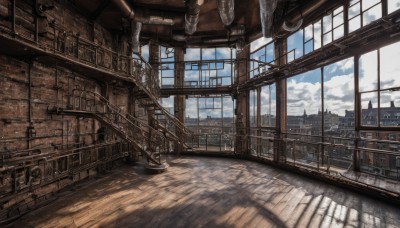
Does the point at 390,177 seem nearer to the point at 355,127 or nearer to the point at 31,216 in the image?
the point at 355,127

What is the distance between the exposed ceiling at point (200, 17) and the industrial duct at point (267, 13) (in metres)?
0.03

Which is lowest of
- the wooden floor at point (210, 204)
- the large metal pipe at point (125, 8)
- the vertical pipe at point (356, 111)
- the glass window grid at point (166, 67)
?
the wooden floor at point (210, 204)

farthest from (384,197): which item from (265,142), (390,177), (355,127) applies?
(265,142)

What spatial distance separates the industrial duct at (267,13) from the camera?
5.35m

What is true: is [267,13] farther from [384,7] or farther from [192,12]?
[384,7]

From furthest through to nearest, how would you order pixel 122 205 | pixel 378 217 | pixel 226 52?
pixel 226 52 → pixel 122 205 → pixel 378 217

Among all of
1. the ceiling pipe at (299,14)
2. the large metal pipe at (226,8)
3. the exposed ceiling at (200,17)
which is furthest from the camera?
the exposed ceiling at (200,17)

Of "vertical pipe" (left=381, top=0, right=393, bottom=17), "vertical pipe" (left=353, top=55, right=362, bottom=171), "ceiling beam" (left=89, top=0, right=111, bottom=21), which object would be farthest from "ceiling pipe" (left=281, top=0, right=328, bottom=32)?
"ceiling beam" (left=89, top=0, right=111, bottom=21)

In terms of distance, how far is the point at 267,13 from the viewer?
5758 millimetres

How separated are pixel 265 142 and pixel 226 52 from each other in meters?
5.31

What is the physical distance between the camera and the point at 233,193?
16.5 feet

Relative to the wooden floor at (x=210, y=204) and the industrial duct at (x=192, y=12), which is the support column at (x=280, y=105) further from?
the industrial duct at (x=192, y=12)

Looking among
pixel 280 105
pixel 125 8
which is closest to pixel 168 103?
pixel 125 8

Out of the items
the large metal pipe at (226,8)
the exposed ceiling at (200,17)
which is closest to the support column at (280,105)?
the exposed ceiling at (200,17)
